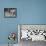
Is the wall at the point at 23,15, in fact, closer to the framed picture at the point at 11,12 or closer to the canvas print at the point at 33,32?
the framed picture at the point at 11,12

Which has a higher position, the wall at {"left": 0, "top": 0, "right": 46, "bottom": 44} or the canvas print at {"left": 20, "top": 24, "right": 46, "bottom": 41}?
the wall at {"left": 0, "top": 0, "right": 46, "bottom": 44}

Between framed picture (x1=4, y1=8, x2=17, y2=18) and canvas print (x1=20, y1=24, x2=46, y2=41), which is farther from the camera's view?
framed picture (x1=4, y1=8, x2=17, y2=18)

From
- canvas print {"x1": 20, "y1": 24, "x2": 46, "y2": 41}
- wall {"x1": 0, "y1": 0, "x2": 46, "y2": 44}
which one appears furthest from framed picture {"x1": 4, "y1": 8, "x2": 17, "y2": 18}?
canvas print {"x1": 20, "y1": 24, "x2": 46, "y2": 41}

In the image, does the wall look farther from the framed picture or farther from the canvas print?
the canvas print

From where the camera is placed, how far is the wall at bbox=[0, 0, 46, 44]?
3.42 meters

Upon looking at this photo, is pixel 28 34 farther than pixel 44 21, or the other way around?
pixel 44 21

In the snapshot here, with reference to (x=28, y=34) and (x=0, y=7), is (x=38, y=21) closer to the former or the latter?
(x=28, y=34)

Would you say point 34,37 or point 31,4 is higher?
point 31,4

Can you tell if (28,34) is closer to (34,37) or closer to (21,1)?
(34,37)

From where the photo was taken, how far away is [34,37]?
10.5 ft

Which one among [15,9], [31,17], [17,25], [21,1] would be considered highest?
[21,1]

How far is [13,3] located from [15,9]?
0.18 m

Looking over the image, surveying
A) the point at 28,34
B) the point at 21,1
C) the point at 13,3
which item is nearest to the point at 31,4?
the point at 21,1

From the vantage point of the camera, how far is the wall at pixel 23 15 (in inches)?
135
